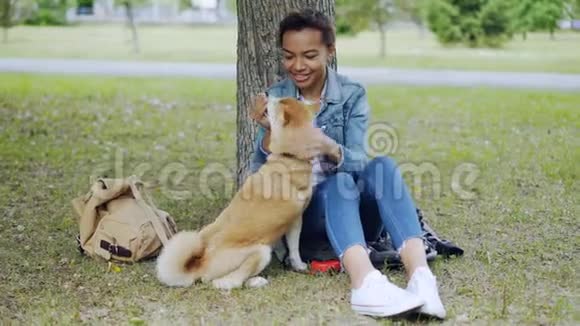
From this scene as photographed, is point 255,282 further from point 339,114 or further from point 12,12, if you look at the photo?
point 12,12

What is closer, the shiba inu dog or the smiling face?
the shiba inu dog

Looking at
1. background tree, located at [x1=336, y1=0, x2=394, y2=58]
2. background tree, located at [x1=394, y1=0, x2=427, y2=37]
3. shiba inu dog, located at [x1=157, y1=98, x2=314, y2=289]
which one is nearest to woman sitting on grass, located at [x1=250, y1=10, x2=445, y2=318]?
shiba inu dog, located at [x1=157, y1=98, x2=314, y2=289]

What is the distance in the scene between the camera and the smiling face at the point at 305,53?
13.6 feet

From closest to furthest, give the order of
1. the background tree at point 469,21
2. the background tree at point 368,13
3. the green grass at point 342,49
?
the green grass at point 342,49, the background tree at point 368,13, the background tree at point 469,21

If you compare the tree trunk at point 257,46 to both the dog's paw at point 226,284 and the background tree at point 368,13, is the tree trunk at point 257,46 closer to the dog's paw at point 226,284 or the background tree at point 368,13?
the dog's paw at point 226,284

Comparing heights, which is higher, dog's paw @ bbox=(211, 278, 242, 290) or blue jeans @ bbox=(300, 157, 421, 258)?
blue jeans @ bbox=(300, 157, 421, 258)

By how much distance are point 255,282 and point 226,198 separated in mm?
2202

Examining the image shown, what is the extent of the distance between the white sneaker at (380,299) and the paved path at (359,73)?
35.0ft

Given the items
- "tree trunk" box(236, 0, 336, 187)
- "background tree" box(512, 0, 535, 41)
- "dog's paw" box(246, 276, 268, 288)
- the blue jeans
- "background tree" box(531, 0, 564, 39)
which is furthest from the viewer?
"background tree" box(512, 0, 535, 41)

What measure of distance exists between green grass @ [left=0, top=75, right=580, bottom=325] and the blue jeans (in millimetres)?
334

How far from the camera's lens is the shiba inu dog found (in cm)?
402

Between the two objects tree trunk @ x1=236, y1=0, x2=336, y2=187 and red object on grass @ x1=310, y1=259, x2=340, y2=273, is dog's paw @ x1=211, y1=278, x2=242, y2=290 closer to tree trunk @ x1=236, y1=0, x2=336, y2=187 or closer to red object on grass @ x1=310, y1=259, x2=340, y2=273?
red object on grass @ x1=310, y1=259, x2=340, y2=273

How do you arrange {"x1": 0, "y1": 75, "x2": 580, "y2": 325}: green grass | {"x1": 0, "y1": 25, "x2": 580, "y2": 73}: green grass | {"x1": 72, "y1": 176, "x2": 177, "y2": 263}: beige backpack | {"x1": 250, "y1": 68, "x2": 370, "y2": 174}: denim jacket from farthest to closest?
{"x1": 0, "y1": 25, "x2": 580, "y2": 73}: green grass → {"x1": 72, "y1": 176, "x2": 177, "y2": 263}: beige backpack → {"x1": 250, "y1": 68, "x2": 370, "y2": 174}: denim jacket → {"x1": 0, "y1": 75, "x2": 580, "y2": 325}: green grass

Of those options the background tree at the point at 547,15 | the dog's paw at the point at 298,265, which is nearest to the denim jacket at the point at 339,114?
the dog's paw at the point at 298,265
